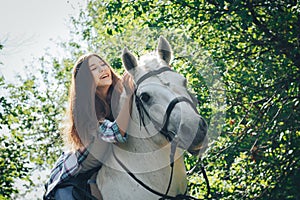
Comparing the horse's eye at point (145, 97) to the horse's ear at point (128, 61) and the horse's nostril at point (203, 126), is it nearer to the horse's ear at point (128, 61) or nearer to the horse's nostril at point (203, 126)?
the horse's ear at point (128, 61)

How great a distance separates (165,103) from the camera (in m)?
3.17

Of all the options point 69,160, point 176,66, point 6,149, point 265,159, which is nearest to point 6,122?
point 6,149

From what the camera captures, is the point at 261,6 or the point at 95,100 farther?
the point at 261,6

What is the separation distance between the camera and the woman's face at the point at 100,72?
3537mm

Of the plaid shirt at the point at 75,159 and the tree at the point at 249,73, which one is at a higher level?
the tree at the point at 249,73

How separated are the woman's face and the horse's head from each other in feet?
0.69

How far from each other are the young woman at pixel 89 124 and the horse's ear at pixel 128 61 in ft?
0.18

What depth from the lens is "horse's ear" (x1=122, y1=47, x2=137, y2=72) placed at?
3.39m

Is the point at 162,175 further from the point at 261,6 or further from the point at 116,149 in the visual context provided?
the point at 261,6

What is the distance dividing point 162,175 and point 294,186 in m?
6.28

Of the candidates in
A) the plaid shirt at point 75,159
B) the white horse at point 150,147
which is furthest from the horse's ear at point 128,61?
the plaid shirt at point 75,159

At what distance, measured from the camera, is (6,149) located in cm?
1206

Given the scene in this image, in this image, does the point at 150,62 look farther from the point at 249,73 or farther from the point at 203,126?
the point at 249,73

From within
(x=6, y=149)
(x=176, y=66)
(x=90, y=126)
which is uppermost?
(x=176, y=66)
